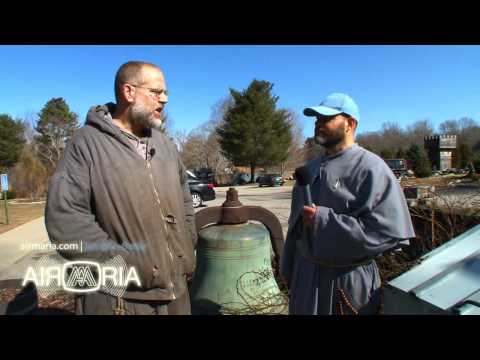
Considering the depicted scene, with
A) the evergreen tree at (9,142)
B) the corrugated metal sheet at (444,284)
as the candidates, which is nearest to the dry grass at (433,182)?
the corrugated metal sheet at (444,284)

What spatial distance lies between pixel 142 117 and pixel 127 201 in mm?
496

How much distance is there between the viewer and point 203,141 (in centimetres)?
5506

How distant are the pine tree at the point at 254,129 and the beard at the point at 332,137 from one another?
1528 inches

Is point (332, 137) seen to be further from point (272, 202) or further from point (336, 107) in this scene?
point (272, 202)

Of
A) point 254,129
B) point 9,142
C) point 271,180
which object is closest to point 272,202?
point 271,180

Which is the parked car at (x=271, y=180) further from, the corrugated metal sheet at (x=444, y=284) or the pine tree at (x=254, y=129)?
the corrugated metal sheet at (x=444, y=284)

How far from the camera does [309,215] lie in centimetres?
199

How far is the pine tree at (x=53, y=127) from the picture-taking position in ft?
130

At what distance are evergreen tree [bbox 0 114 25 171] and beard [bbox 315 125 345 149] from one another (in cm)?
3269

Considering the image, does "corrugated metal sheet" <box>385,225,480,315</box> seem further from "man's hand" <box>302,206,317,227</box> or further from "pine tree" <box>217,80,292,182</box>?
"pine tree" <box>217,80,292,182</box>

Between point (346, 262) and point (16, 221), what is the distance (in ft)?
45.5

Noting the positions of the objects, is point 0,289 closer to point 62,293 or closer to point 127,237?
point 62,293

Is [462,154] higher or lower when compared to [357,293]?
higher
